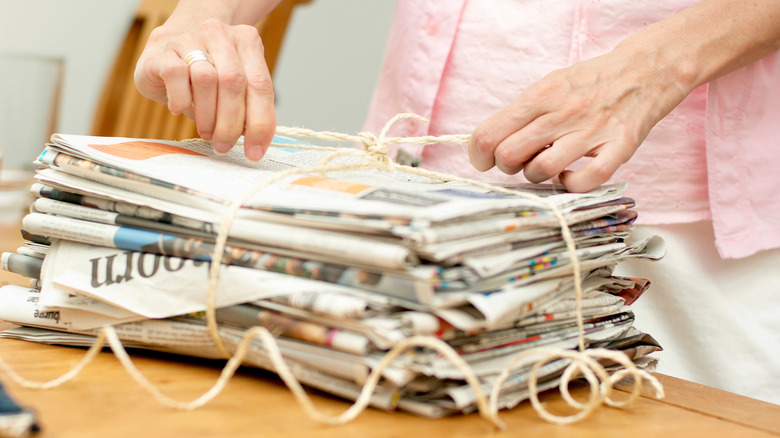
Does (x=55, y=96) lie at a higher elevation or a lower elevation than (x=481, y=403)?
higher

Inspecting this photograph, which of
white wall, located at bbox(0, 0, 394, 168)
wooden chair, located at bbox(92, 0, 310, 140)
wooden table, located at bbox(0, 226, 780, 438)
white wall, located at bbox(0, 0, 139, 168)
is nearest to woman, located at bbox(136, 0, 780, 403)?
wooden table, located at bbox(0, 226, 780, 438)

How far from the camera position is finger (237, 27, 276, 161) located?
0.54 meters

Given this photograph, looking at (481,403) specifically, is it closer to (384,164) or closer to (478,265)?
(478,265)

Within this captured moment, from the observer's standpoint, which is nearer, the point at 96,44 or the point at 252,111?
the point at 252,111

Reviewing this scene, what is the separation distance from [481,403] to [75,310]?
0.29 m

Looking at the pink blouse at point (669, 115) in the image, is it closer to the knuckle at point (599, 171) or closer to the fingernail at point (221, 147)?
the knuckle at point (599, 171)

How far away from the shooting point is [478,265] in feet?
1.28

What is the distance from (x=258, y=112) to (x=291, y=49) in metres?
1.99

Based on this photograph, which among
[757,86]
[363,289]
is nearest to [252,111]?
[363,289]

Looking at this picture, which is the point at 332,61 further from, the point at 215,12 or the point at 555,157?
the point at 555,157

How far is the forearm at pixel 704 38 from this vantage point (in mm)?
601

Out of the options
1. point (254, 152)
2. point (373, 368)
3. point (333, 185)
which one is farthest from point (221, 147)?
point (373, 368)

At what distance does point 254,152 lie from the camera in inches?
21.5

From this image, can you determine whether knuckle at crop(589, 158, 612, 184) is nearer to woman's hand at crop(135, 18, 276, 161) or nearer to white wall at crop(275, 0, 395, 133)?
woman's hand at crop(135, 18, 276, 161)
